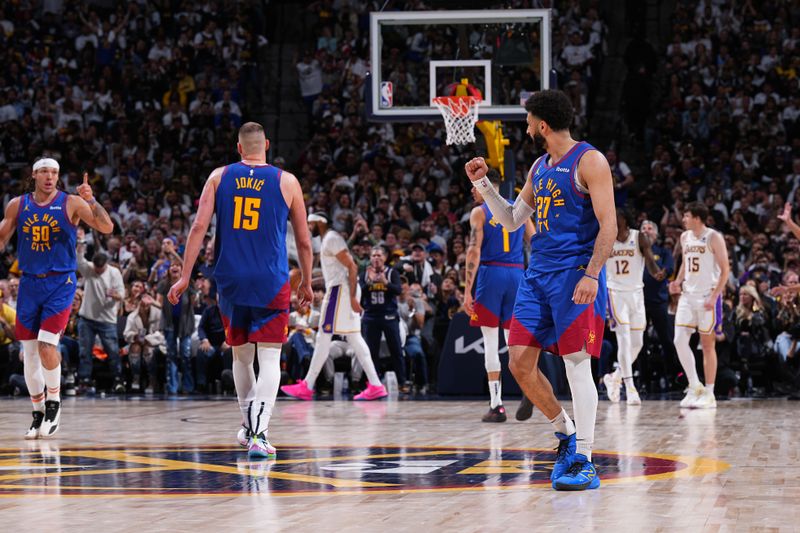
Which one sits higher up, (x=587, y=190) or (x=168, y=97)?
(x=168, y=97)

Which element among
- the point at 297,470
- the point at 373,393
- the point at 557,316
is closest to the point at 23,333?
the point at 297,470

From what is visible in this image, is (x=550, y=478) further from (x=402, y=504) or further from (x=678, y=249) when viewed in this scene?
(x=678, y=249)

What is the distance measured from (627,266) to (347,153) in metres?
8.93

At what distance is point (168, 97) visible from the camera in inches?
947

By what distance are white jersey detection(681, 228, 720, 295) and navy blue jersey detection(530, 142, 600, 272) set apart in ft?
22.1

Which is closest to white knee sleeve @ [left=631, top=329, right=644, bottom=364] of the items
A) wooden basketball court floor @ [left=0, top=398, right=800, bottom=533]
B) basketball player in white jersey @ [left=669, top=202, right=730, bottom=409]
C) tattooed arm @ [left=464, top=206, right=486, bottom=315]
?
basketball player in white jersey @ [left=669, top=202, right=730, bottom=409]

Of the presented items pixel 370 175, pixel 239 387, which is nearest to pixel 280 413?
pixel 239 387

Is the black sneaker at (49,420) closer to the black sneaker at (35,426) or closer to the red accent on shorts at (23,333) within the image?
the black sneaker at (35,426)

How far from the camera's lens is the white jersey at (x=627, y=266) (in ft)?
46.1

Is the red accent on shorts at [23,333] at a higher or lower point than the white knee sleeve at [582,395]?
higher

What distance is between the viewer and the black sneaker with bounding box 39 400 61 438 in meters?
9.91

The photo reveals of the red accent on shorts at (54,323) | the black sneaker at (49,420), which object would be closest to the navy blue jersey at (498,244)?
the red accent on shorts at (54,323)

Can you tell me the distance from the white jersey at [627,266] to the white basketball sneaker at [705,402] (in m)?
1.57

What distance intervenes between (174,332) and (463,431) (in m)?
7.26
